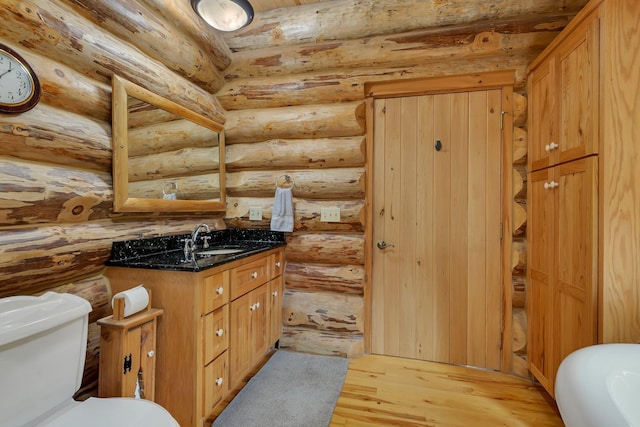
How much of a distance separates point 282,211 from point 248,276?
0.68 metres

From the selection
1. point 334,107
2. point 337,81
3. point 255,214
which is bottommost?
point 255,214

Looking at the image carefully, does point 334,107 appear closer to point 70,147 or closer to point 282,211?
point 282,211

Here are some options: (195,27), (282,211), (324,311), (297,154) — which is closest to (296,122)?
(297,154)

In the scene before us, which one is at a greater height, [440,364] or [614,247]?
[614,247]

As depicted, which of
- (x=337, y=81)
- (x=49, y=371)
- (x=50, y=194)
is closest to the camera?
(x=49, y=371)

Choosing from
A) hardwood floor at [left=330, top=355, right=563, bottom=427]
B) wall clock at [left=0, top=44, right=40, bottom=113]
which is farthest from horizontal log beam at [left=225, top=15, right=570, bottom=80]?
hardwood floor at [left=330, top=355, right=563, bottom=427]

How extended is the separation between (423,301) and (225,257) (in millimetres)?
1598

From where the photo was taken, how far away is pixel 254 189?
8.57 ft

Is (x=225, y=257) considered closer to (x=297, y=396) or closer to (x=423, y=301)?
(x=297, y=396)

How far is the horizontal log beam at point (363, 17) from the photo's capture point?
2.08 meters

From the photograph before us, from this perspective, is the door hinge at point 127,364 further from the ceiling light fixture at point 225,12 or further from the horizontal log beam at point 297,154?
the ceiling light fixture at point 225,12

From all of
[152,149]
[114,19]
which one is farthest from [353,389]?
[114,19]

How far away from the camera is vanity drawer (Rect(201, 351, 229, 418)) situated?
1.56 m

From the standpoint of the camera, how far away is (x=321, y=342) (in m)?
2.47
